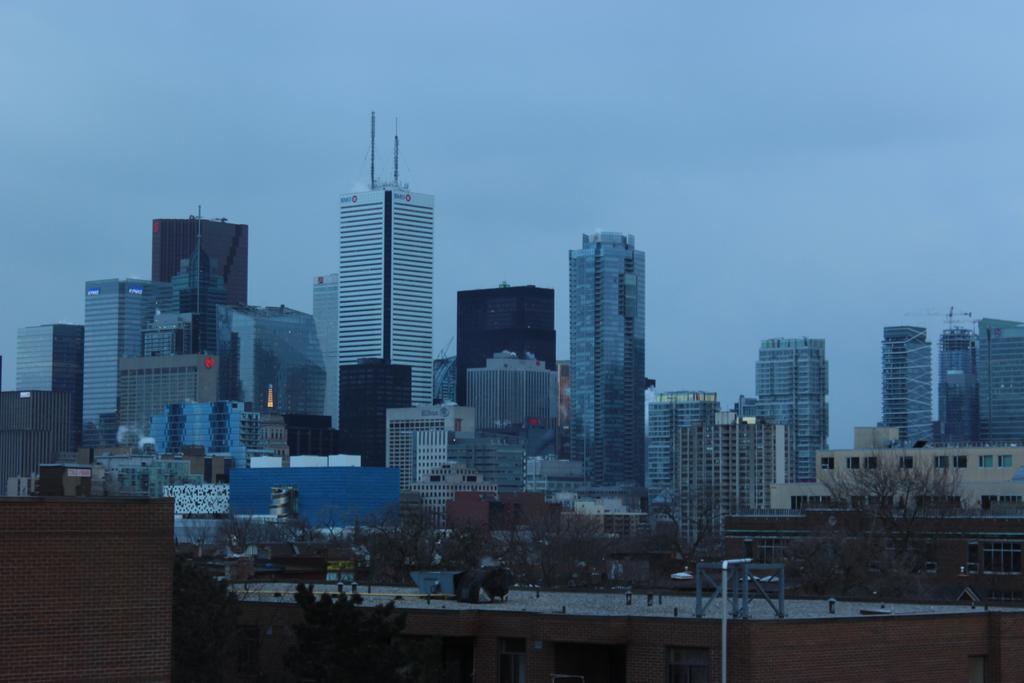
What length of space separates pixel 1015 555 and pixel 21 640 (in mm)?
88993

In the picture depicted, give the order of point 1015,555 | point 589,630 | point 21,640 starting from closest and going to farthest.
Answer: point 21,640 → point 589,630 → point 1015,555

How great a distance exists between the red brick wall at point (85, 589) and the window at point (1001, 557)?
85887 mm

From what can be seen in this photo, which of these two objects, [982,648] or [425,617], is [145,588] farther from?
[982,648]

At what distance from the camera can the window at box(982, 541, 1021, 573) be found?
112m

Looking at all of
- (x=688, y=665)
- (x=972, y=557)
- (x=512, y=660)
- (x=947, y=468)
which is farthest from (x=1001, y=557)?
(x=688, y=665)

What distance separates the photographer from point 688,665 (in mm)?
42656

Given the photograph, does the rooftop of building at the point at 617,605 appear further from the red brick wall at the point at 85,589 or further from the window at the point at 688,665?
the red brick wall at the point at 85,589

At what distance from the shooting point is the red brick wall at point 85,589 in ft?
106

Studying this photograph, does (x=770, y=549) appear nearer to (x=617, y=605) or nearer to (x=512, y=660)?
(x=617, y=605)

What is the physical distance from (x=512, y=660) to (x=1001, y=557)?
73.0 m

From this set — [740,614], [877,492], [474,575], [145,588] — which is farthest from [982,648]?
[877,492]

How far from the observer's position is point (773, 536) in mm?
128250

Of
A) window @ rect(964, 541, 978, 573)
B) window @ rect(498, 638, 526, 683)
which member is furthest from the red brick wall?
window @ rect(964, 541, 978, 573)

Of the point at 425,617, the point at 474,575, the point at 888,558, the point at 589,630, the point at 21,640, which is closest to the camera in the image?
the point at 21,640
